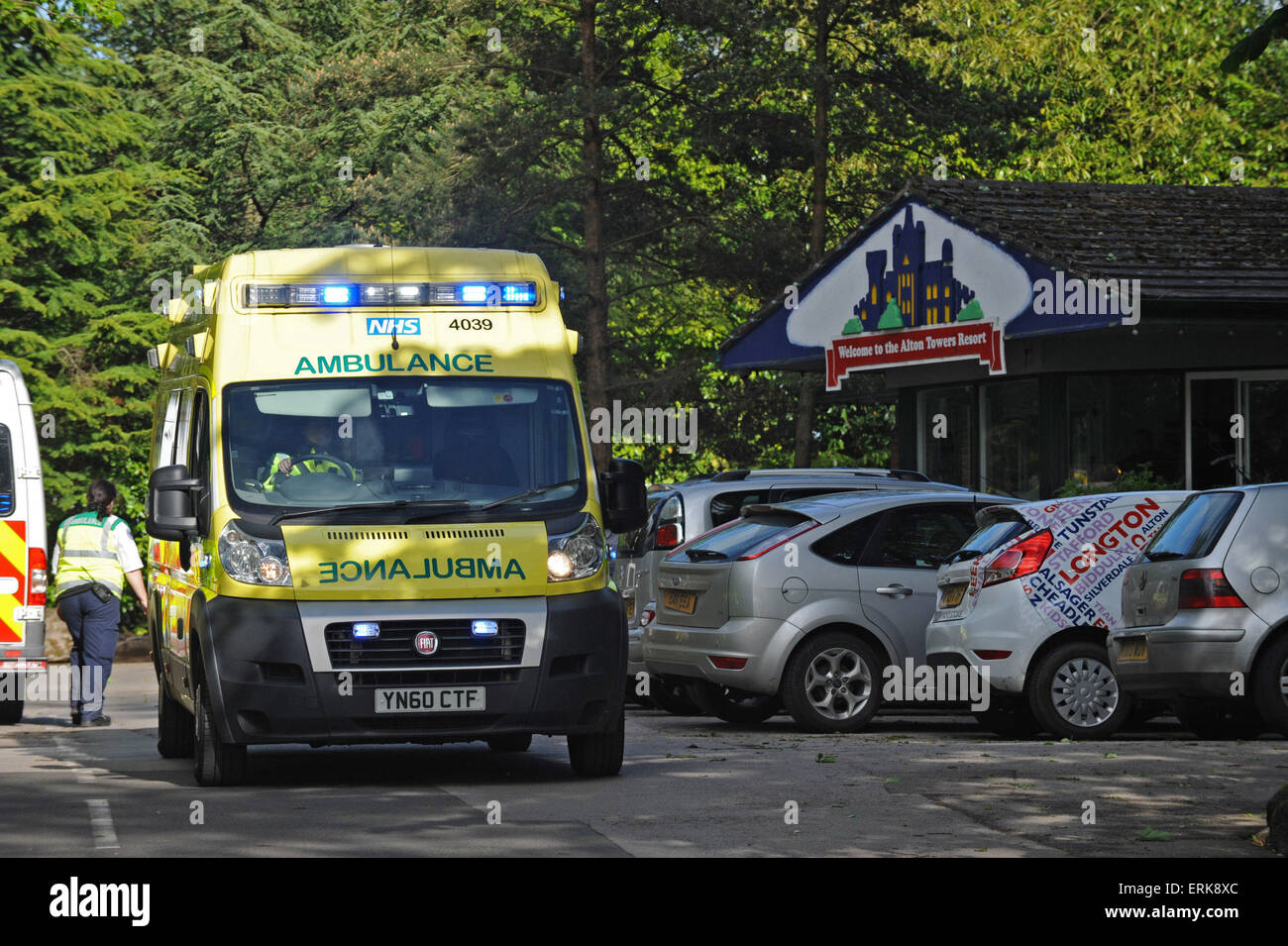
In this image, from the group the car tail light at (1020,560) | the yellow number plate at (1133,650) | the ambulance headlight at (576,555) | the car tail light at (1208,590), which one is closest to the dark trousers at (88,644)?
the ambulance headlight at (576,555)

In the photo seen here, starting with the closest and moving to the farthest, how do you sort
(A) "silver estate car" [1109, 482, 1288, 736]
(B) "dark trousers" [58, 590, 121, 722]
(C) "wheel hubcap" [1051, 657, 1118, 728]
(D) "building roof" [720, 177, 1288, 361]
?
(A) "silver estate car" [1109, 482, 1288, 736]
(C) "wheel hubcap" [1051, 657, 1118, 728]
(B) "dark trousers" [58, 590, 121, 722]
(D) "building roof" [720, 177, 1288, 361]

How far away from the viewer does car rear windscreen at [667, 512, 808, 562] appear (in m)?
14.7

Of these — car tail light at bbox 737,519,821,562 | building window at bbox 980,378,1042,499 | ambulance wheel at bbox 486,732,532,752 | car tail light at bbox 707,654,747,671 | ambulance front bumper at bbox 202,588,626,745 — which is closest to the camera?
ambulance front bumper at bbox 202,588,626,745

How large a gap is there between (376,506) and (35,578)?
6.18 meters

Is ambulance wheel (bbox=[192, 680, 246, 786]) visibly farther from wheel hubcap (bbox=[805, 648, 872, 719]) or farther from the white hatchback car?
the white hatchback car

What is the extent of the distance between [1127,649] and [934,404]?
43.6ft

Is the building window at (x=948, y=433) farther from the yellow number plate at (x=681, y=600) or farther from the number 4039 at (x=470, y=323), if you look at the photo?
the number 4039 at (x=470, y=323)

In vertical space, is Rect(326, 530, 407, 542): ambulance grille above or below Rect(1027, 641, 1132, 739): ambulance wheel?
above

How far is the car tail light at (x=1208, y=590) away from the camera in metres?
12.5

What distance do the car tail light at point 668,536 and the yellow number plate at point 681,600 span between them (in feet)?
3.04

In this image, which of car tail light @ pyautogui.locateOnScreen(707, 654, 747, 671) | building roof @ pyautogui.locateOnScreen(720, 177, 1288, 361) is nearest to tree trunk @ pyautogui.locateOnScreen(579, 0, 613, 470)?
building roof @ pyautogui.locateOnScreen(720, 177, 1288, 361)

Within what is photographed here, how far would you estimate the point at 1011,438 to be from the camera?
2384cm

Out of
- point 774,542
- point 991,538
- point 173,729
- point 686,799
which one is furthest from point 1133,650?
point 173,729

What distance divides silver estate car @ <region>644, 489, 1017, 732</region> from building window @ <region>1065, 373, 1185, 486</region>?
791cm
